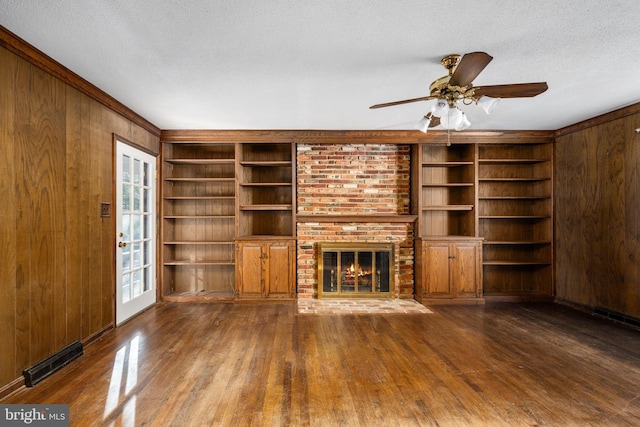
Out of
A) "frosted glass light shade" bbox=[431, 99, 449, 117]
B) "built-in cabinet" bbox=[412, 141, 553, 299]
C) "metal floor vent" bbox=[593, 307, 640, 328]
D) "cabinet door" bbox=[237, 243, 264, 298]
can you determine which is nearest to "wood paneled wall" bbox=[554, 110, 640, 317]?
"metal floor vent" bbox=[593, 307, 640, 328]

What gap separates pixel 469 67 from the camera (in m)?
1.98

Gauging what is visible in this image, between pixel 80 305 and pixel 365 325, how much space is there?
279 cm

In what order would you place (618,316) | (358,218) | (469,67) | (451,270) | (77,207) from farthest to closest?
(358,218), (451,270), (618,316), (77,207), (469,67)

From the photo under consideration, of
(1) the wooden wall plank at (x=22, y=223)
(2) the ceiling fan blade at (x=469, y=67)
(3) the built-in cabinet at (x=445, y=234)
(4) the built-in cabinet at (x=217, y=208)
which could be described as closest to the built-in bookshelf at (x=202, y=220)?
(4) the built-in cabinet at (x=217, y=208)

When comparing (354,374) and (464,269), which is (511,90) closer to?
(354,374)

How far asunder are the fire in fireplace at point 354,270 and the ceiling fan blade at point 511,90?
2.73 m

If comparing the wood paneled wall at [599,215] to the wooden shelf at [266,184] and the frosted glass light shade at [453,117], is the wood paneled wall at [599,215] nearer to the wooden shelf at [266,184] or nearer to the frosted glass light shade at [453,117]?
the frosted glass light shade at [453,117]

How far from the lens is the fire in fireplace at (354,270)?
4.68 metres

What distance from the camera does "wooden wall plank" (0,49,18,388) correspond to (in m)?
2.14

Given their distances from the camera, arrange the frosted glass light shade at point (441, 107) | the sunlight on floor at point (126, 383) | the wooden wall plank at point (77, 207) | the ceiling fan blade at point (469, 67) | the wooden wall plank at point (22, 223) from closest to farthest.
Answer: the ceiling fan blade at point (469, 67) → the sunlight on floor at point (126, 383) → the wooden wall plank at point (22, 223) → the frosted glass light shade at point (441, 107) → the wooden wall plank at point (77, 207)

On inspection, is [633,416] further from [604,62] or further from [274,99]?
[274,99]

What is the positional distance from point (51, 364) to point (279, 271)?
2606 millimetres

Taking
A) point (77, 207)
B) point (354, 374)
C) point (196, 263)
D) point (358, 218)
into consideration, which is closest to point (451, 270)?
point (358, 218)

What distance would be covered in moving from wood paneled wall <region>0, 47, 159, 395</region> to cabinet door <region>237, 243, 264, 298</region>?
1.58m
